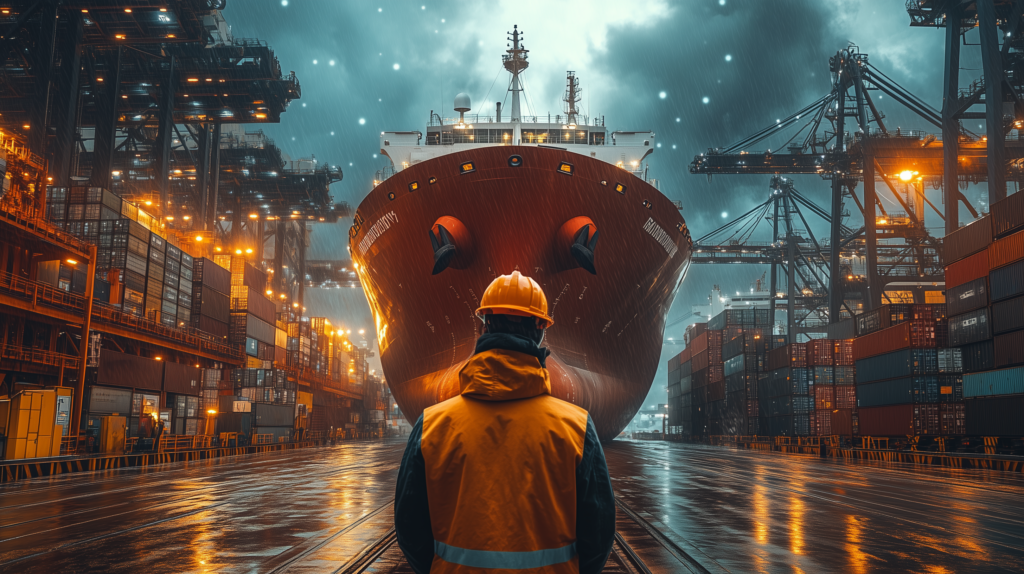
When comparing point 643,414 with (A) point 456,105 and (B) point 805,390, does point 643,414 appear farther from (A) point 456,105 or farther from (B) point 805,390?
(A) point 456,105

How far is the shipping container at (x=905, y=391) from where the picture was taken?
27.0 m

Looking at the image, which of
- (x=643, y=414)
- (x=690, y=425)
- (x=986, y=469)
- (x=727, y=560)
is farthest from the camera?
(x=643, y=414)

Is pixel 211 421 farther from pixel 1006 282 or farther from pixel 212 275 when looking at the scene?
pixel 1006 282

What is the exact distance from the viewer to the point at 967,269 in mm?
25625

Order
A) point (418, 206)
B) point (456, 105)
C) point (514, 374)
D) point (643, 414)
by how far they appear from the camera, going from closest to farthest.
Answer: point (514, 374), point (418, 206), point (456, 105), point (643, 414)

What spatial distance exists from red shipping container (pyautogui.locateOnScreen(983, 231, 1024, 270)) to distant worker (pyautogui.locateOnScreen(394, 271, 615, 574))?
987 inches

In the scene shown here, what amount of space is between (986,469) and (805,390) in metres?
16.0

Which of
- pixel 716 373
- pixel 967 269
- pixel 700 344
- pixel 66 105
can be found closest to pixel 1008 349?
pixel 967 269

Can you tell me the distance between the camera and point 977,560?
20.6ft

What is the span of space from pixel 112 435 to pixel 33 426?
6.56 metres

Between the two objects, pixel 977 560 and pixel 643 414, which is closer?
pixel 977 560

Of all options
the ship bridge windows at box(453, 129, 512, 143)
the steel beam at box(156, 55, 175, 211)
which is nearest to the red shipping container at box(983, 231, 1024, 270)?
the ship bridge windows at box(453, 129, 512, 143)

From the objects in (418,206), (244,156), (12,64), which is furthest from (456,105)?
(244,156)

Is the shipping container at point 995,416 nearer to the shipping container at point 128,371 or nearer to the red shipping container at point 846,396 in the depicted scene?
the red shipping container at point 846,396
